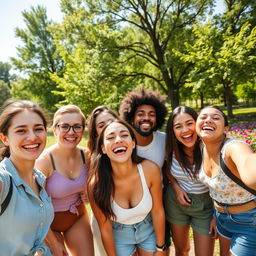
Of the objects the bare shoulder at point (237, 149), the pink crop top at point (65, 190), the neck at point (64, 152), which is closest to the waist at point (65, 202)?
the pink crop top at point (65, 190)

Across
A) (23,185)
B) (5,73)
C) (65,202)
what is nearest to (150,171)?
(65,202)

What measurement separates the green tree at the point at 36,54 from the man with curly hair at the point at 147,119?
82.0 ft

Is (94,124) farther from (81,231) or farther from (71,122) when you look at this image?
(81,231)

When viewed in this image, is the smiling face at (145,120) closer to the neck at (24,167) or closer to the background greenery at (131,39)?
the neck at (24,167)

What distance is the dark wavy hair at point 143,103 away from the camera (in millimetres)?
4059

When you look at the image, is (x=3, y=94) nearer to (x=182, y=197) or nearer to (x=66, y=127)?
(x=66, y=127)

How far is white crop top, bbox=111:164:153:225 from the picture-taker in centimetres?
254

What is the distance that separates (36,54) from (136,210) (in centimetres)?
2973

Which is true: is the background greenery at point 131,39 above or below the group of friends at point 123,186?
above

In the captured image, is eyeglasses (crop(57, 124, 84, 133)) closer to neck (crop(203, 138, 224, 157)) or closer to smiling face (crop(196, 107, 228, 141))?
smiling face (crop(196, 107, 228, 141))

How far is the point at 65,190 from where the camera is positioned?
2771 mm

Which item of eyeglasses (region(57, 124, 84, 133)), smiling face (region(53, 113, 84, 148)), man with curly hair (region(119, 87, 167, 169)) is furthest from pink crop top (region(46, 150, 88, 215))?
man with curly hair (region(119, 87, 167, 169))

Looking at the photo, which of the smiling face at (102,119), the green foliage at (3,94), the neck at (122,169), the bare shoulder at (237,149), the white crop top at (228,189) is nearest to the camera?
the bare shoulder at (237,149)

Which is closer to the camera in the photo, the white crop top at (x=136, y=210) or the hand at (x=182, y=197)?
the white crop top at (x=136, y=210)
